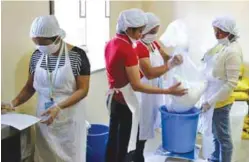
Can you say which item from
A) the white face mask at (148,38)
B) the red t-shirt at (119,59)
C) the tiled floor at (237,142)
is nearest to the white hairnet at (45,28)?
the red t-shirt at (119,59)

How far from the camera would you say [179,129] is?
9.29 feet

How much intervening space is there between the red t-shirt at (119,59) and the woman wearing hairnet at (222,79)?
0.78 m

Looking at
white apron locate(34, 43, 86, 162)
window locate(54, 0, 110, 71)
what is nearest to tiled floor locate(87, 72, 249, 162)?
window locate(54, 0, 110, 71)

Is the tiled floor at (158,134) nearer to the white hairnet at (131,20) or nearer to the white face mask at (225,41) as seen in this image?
the white face mask at (225,41)

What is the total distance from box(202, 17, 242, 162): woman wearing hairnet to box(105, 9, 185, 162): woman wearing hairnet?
338mm

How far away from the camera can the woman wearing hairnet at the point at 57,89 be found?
6.79 feet

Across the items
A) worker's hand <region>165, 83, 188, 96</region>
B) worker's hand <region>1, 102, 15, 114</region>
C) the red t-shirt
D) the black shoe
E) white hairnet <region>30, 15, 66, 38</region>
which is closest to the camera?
white hairnet <region>30, 15, 66, 38</region>

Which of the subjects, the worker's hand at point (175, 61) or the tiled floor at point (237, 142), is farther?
the tiled floor at point (237, 142)

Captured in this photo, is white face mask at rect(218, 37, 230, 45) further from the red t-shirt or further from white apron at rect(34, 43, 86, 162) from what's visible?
white apron at rect(34, 43, 86, 162)

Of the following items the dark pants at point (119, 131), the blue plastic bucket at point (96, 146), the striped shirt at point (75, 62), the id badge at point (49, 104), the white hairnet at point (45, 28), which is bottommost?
the blue plastic bucket at point (96, 146)

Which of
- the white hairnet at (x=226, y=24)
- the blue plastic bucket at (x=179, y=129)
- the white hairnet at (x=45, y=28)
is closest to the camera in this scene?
the white hairnet at (x=45, y=28)

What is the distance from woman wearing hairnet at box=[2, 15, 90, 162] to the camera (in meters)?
2.07

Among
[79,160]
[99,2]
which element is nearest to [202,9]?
[99,2]

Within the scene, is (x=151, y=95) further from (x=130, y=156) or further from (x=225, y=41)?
(x=225, y=41)
